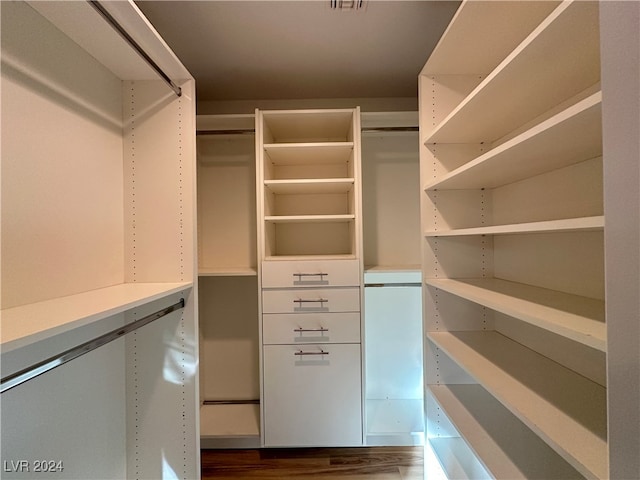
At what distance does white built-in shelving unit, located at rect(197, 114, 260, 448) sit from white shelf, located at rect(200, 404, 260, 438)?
7 centimetres

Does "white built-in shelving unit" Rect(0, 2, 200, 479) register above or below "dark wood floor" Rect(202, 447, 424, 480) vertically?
above

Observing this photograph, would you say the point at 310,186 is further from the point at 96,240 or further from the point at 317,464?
the point at 317,464

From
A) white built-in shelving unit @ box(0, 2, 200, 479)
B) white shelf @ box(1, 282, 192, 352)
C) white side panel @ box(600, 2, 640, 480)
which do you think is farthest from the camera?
white built-in shelving unit @ box(0, 2, 200, 479)

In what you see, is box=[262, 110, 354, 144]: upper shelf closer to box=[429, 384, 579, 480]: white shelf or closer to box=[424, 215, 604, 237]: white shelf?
box=[424, 215, 604, 237]: white shelf

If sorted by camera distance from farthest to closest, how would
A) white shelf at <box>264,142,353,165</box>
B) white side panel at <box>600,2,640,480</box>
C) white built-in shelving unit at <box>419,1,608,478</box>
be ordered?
white shelf at <box>264,142,353,165</box> < white built-in shelving unit at <box>419,1,608,478</box> < white side panel at <box>600,2,640,480</box>

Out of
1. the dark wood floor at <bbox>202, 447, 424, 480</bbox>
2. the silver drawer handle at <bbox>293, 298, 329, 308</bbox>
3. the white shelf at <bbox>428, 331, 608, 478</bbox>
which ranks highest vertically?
the silver drawer handle at <bbox>293, 298, 329, 308</bbox>

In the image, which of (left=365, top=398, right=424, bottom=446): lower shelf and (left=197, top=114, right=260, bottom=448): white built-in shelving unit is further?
(left=197, top=114, right=260, bottom=448): white built-in shelving unit

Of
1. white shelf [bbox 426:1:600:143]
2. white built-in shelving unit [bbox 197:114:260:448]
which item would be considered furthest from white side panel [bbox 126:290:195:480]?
white shelf [bbox 426:1:600:143]

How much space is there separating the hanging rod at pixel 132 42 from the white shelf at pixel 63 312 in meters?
0.85

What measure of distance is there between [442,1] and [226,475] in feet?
9.02

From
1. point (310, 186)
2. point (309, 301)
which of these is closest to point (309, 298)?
point (309, 301)

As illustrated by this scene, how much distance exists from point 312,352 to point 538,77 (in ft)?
5.40

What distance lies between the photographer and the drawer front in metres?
1.77

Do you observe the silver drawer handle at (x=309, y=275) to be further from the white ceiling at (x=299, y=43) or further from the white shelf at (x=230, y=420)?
the white ceiling at (x=299, y=43)
